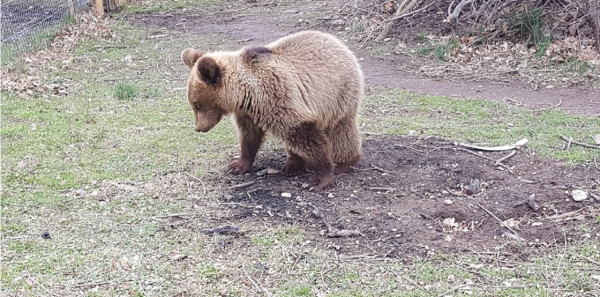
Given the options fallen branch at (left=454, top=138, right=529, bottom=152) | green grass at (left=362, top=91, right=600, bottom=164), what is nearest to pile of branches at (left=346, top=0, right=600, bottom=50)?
green grass at (left=362, top=91, right=600, bottom=164)

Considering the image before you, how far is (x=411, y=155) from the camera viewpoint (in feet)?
20.9

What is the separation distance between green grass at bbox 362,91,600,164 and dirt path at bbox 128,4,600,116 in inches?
15.6

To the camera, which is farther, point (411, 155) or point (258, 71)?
point (411, 155)

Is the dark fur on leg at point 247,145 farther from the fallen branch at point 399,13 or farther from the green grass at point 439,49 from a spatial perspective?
the fallen branch at point 399,13

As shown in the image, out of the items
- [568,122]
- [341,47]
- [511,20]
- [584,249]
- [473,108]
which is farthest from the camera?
[511,20]

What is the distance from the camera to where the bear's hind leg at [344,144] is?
5.95 meters

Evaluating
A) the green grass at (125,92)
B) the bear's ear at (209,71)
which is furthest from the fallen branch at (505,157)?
the green grass at (125,92)

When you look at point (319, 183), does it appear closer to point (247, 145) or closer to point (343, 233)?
point (247, 145)

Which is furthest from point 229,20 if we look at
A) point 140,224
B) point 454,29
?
point 140,224

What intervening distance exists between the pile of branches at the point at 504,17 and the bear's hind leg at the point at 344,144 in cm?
507

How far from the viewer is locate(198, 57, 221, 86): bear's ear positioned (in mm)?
5305

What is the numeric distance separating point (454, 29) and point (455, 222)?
21.1ft

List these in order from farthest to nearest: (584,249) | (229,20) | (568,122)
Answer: (229,20) → (568,122) → (584,249)

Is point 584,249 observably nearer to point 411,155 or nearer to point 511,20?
point 411,155
